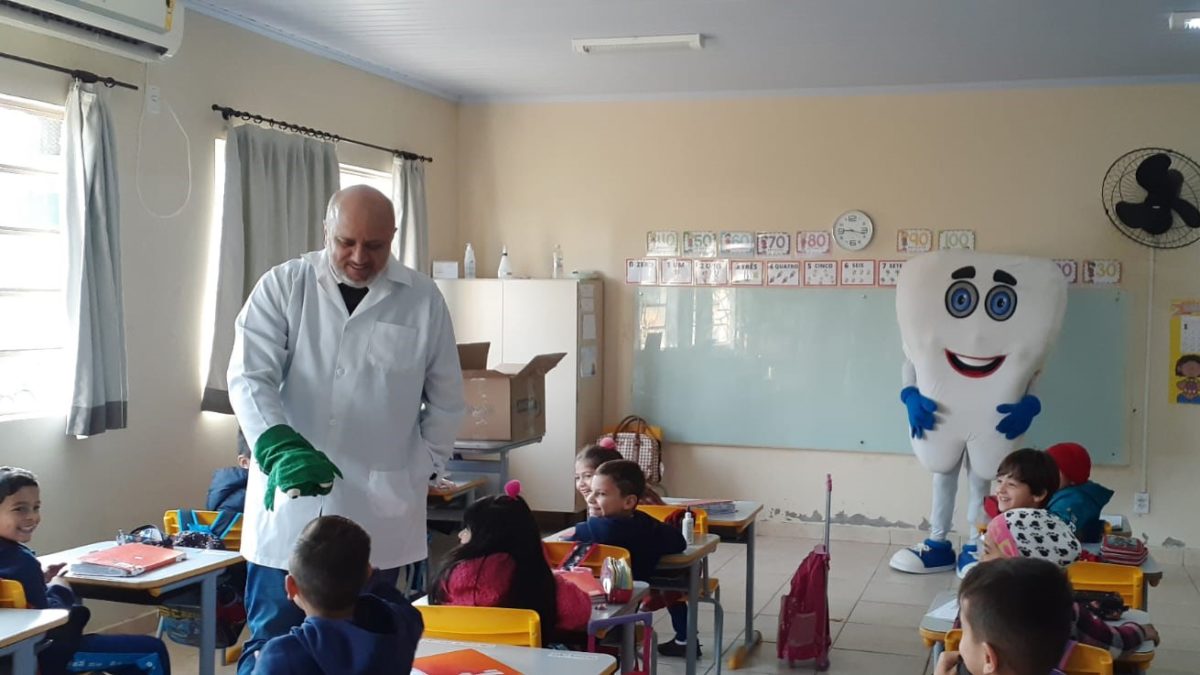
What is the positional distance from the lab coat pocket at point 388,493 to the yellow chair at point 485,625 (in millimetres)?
247

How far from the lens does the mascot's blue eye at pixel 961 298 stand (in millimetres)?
6270

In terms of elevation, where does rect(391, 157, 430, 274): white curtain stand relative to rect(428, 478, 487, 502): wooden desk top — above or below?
above

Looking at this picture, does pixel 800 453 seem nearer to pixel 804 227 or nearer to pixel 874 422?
pixel 874 422

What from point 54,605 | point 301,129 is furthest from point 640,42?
point 54,605

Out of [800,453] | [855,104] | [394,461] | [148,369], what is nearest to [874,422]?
[800,453]

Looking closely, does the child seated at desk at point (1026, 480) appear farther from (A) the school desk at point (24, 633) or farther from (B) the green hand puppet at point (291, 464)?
(A) the school desk at point (24, 633)

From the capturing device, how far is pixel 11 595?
9.39 ft

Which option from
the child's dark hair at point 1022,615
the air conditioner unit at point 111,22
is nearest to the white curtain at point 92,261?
the air conditioner unit at point 111,22

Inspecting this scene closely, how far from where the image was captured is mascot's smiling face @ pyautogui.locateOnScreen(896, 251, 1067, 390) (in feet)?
20.2

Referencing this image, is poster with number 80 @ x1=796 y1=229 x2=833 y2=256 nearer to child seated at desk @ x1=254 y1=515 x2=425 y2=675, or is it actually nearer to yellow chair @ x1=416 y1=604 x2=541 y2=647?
yellow chair @ x1=416 y1=604 x2=541 y2=647

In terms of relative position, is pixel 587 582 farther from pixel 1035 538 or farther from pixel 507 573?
pixel 1035 538

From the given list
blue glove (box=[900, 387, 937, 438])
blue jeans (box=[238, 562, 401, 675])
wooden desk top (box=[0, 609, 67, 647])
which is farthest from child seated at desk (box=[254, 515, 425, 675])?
blue glove (box=[900, 387, 937, 438])

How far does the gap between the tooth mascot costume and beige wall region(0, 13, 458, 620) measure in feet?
11.8

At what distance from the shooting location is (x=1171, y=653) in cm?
500
